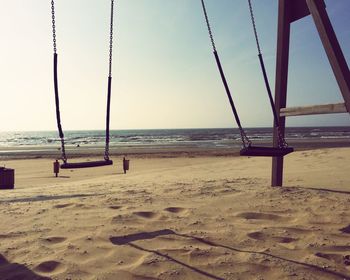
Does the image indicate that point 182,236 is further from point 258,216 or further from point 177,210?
point 258,216

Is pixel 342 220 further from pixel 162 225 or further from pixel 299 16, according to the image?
pixel 299 16

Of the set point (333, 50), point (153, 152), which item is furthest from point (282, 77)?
point (153, 152)

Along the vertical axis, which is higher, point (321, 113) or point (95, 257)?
point (321, 113)

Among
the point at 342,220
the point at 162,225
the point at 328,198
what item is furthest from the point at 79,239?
the point at 328,198

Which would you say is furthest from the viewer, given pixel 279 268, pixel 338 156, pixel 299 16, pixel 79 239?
pixel 338 156

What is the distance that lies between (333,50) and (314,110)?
116cm

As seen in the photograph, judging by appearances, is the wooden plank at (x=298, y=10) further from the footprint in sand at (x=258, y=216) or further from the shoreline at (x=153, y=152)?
the shoreline at (x=153, y=152)

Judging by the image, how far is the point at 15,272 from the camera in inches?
114

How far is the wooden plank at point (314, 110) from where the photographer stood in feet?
15.8

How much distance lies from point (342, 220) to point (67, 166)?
12.7 ft

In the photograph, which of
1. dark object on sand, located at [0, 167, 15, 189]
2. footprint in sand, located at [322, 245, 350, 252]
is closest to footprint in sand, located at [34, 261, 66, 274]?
footprint in sand, located at [322, 245, 350, 252]

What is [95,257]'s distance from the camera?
10.4 feet

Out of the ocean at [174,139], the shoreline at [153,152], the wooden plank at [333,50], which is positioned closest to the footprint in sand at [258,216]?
the wooden plank at [333,50]

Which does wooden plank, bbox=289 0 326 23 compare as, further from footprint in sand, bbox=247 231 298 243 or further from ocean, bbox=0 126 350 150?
ocean, bbox=0 126 350 150
